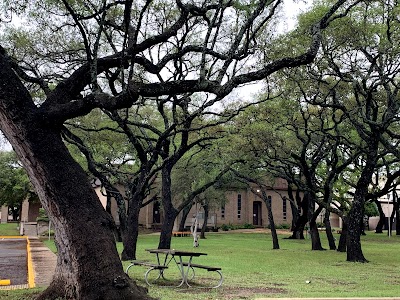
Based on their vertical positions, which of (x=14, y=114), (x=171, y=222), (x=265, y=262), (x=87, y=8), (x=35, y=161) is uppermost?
(x=87, y=8)

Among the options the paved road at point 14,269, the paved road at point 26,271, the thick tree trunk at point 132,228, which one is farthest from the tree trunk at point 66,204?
the thick tree trunk at point 132,228

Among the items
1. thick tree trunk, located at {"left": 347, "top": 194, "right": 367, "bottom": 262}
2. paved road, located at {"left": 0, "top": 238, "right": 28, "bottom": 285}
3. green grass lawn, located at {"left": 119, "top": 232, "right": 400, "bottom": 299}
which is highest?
→ thick tree trunk, located at {"left": 347, "top": 194, "right": 367, "bottom": 262}

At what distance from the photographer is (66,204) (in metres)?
7.37

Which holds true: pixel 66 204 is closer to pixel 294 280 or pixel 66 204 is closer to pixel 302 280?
pixel 294 280

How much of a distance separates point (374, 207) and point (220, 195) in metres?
21.5

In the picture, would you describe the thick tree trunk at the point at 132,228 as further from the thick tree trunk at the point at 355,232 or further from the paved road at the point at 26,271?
the thick tree trunk at the point at 355,232

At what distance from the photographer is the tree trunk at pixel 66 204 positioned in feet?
23.7

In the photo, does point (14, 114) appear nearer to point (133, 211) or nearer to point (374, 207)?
point (133, 211)

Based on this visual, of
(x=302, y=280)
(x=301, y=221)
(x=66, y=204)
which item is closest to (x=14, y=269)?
(x=302, y=280)

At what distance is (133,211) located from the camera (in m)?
15.8

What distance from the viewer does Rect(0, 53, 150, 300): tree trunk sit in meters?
7.23

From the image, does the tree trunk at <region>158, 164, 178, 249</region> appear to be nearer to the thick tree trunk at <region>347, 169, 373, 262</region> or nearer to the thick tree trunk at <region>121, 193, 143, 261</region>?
the thick tree trunk at <region>121, 193, 143, 261</region>

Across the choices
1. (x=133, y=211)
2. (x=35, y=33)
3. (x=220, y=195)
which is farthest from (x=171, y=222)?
(x=220, y=195)

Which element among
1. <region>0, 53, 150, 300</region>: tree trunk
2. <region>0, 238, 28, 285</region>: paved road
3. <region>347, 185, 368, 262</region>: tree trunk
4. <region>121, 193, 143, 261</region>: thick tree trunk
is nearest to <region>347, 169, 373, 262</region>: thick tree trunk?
<region>347, 185, 368, 262</region>: tree trunk
